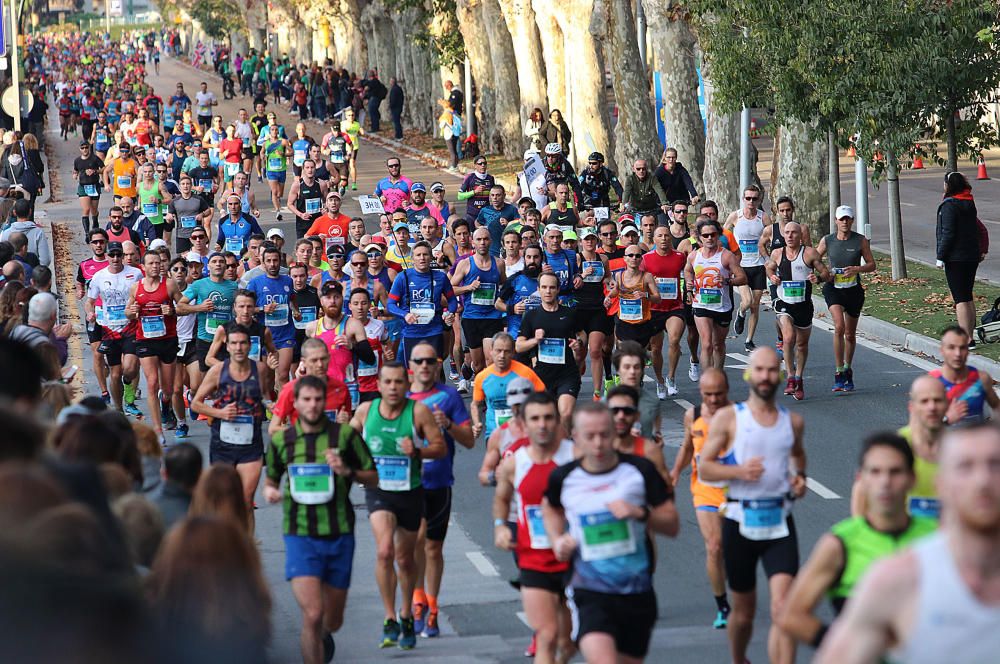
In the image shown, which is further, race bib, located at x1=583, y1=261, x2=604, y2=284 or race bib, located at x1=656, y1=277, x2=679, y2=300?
race bib, located at x1=656, y1=277, x2=679, y2=300

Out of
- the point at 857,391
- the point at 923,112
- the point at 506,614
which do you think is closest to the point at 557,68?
the point at 923,112

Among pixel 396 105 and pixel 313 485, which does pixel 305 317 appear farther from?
pixel 396 105

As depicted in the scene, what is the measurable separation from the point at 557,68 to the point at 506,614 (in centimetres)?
2884

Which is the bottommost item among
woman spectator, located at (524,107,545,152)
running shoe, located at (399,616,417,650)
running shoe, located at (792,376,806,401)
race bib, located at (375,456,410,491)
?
running shoe, located at (399,616,417,650)

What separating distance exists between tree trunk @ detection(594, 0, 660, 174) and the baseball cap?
22.1 meters

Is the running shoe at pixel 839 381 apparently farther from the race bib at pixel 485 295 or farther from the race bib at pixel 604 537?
the race bib at pixel 604 537

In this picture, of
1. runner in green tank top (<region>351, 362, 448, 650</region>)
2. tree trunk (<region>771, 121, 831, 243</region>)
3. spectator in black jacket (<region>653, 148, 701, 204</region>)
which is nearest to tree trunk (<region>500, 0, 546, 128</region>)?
tree trunk (<region>771, 121, 831, 243</region>)

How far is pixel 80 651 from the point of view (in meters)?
3.54

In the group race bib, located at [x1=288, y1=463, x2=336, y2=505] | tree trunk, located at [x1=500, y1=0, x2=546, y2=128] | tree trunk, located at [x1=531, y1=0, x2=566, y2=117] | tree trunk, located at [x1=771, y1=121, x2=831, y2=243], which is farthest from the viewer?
tree trunk, located at [x1=500, y1=0, x2=546, y2=128]

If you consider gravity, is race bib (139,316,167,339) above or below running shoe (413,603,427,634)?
above

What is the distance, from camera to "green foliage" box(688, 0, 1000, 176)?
20.4 metres

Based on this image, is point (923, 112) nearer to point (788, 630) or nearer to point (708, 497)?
point (708, 497)

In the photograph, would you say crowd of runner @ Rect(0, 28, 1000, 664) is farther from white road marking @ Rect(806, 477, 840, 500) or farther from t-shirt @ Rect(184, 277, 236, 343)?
white road marking @ Rect(806, 477, 840, 500)

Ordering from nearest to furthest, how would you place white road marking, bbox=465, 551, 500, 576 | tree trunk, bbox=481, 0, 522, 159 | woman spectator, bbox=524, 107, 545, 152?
white road marking, bbox=465, 551, 500, 576, woman spectator, bbox=524, 107, 545, 152, tree trunk, bbox=481, 0, 522, 159
